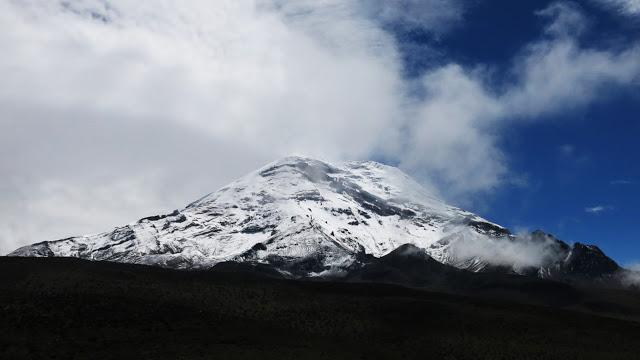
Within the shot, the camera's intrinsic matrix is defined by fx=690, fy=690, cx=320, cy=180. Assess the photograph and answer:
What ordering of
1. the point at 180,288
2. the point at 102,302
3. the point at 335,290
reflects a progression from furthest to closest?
1. the point at 335,290
2. the point at 180,288
3. the point at 102,302

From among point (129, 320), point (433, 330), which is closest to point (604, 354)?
point (433, 330)

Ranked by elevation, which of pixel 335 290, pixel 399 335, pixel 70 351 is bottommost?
pixel 70 351

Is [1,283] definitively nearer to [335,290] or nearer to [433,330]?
[335,290]

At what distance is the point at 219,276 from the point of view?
358 feet

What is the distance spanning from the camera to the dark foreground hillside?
68.7 meters

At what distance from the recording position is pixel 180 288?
3479 inches

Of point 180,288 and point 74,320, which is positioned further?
point 180,288

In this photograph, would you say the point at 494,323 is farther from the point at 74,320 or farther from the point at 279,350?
the point at 74,320

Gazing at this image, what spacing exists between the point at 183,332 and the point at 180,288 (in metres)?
15.3

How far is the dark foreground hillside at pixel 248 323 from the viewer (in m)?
68.7

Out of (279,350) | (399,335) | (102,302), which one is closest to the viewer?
(279,350)

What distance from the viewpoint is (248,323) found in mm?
79562

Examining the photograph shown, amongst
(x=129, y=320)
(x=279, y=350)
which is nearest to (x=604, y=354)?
(x=279, y=350)

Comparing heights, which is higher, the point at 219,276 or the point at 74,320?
the point at 219,276
